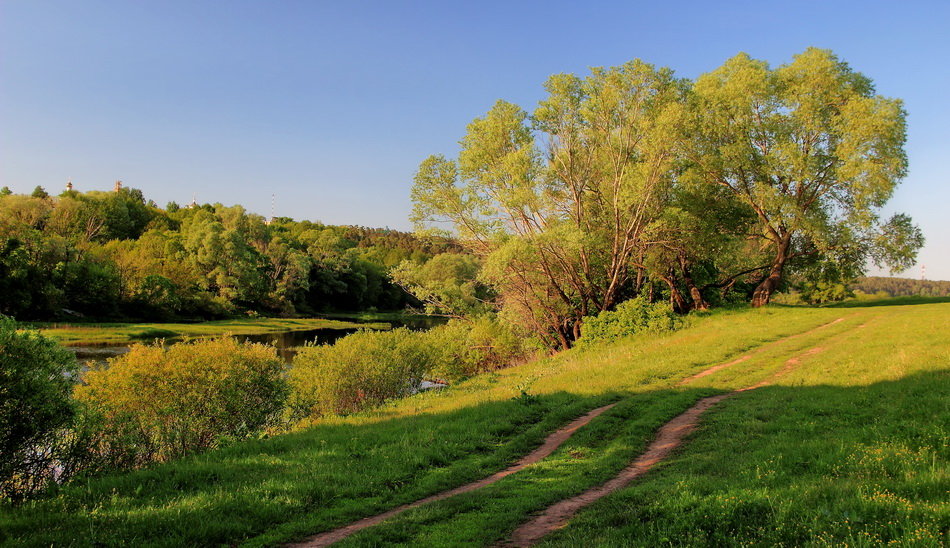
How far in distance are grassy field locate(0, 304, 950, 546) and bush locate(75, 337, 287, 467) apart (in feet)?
11.4

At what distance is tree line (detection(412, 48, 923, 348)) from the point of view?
26.5 metres

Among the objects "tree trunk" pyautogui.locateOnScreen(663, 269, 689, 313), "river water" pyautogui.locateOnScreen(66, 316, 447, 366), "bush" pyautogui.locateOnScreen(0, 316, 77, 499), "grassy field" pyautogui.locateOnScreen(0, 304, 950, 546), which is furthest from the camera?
"river water" pyautogui.locateOnScreen(66, 316, 447, 366)

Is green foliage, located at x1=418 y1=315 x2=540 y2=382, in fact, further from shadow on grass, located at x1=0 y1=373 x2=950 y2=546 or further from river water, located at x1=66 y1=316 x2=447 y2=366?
shadow on grass, located at x1=0 y1=373 x2=950 y2=546

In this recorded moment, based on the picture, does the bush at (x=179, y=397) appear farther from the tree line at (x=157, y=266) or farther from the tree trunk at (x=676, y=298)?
the tree trunk at (x=676, y=298)

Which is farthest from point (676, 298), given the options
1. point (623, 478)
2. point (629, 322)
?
point (623, 478)

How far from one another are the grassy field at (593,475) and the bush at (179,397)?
11.4ft

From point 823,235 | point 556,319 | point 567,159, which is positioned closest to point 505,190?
point 567,159

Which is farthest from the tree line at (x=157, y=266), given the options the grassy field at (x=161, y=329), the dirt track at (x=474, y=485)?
the dirt track at (x=474, y=485)

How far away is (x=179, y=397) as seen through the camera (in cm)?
1417

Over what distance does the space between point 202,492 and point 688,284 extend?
33.1 metres

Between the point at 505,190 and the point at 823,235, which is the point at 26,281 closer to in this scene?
the point at 505,190

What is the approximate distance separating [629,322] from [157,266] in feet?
259

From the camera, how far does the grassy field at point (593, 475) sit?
18.1 feet

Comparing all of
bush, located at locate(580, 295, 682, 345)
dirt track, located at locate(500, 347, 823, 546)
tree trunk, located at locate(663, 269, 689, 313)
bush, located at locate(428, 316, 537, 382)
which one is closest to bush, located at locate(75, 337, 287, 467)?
dirt track, located at locate(500, 347, 823, 546)
